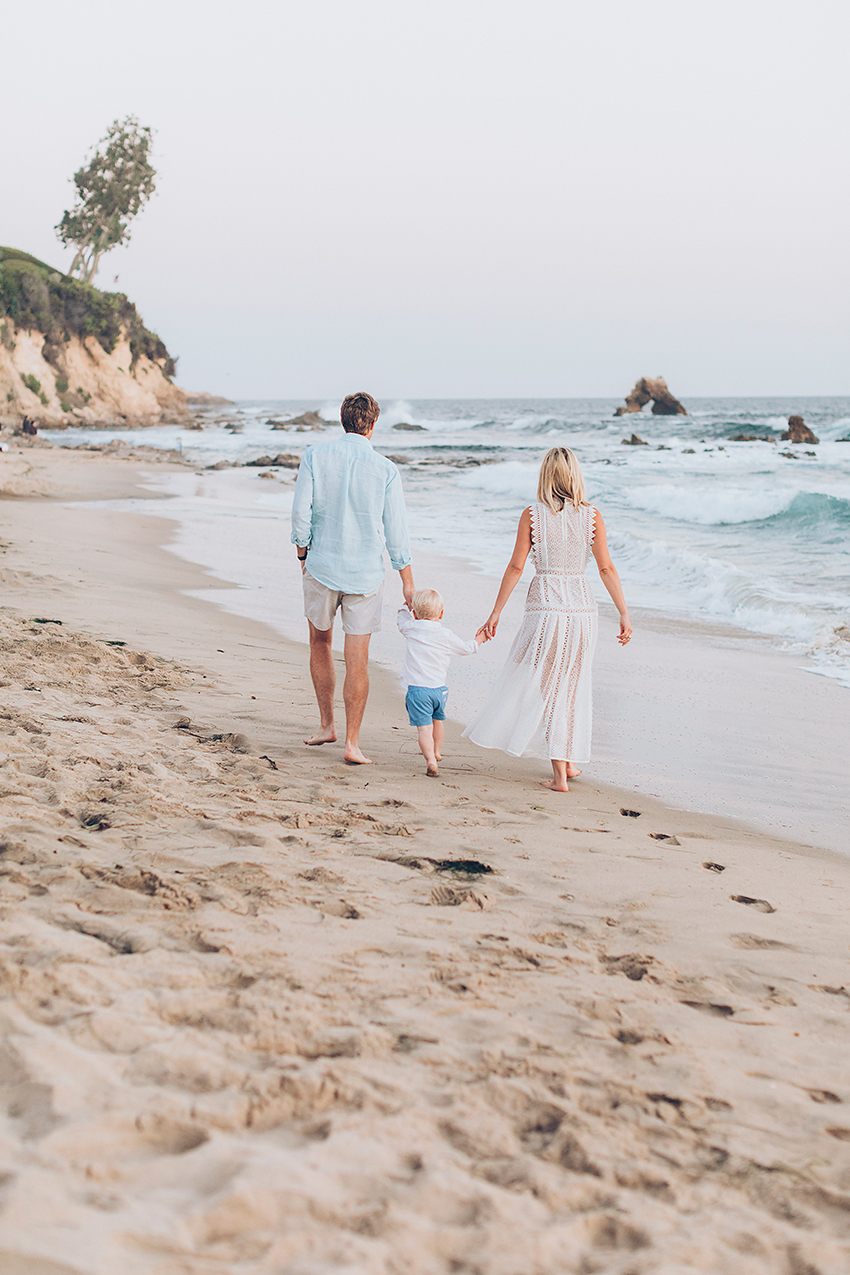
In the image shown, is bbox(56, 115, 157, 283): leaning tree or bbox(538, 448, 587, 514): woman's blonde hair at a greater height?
bbox(56, 115, 157, 283): leaning tree

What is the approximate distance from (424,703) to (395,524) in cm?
95

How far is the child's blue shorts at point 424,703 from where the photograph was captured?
478 centimetres

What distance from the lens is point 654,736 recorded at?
5766 mm

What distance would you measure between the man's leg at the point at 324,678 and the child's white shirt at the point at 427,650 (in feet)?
1.59

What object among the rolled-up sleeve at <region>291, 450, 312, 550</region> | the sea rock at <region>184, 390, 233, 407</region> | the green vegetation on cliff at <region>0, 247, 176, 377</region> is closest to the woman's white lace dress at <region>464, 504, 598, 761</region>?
the rolled-up sleeve at <region>291, 450, 312, 550</region>

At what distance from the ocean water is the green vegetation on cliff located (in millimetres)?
6288

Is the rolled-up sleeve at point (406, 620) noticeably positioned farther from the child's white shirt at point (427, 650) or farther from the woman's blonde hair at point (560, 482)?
the woman's blonde hair at point (560, 482)

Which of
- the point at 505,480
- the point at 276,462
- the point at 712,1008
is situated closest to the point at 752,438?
the point at 505,480

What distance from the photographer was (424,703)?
15.7 feet

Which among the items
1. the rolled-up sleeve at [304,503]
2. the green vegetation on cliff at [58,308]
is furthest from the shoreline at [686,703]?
the green vegetation on cliff at [58,308]

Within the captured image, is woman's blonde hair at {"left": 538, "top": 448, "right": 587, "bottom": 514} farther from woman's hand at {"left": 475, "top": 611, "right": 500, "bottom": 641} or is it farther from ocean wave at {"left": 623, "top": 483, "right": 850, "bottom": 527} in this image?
ocean wave at {"left": 623, "top": 483, "right": 850, "bottom": 527}

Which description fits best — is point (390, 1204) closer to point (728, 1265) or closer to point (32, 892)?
point (728, 1265)

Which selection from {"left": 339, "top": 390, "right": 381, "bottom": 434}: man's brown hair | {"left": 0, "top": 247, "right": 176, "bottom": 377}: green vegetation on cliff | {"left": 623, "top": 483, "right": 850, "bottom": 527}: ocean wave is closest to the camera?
{"left": 339, "top": 390, "right": 381, "bottom": 434}: man's brown hair

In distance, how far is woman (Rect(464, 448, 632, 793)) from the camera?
15.9ft
